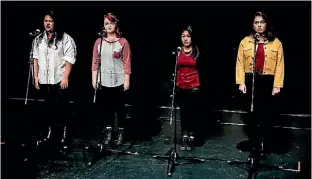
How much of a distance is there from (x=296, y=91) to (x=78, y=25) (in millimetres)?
3771

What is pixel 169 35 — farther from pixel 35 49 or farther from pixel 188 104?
pixel 35 49

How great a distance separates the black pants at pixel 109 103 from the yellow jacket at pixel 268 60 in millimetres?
1597

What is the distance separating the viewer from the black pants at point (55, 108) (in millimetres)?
5543

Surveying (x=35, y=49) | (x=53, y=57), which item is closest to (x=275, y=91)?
(x=53, y=57)

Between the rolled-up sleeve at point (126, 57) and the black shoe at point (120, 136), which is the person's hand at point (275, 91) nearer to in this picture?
the rolled-up sleeve at point (126, 57)

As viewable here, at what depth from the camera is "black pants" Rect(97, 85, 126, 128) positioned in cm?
545

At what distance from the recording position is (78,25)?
273 inches

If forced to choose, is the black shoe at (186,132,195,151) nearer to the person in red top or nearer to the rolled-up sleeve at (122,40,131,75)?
the person in red top

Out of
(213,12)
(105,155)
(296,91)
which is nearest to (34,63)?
(105,155)

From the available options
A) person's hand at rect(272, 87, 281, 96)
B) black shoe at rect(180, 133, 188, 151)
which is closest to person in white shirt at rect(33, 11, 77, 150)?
black shoe at rect(180, 133, 188, 151)

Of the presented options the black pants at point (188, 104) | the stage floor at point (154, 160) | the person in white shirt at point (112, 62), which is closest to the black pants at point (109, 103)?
the person in white shirt at point (112, 62)

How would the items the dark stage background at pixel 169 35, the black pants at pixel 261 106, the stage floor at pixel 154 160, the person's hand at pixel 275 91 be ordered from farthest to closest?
the dark stage background at pixel 169 35, the black pants at pixel 261 106, the person's hand at pixel 275 91, the stage floor at pixel 154 160

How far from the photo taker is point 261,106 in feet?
17.4

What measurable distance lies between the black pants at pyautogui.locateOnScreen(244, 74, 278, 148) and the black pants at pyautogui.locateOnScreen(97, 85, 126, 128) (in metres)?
1.71
